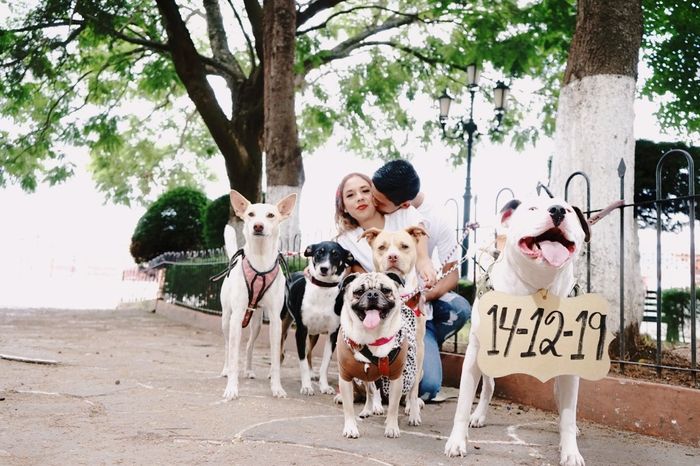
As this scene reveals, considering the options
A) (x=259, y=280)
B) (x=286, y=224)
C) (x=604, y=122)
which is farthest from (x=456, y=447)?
(x=286, y=224)

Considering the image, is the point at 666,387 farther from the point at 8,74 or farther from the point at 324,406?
the point at 8,74

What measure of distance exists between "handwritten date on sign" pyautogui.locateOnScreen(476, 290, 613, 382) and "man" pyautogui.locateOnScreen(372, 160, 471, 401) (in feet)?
4.81

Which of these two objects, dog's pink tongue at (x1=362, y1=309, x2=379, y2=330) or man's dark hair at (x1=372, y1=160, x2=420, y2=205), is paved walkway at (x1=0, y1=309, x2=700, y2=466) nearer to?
dog's pink tongue at (x1=362, y1=309, x2=379, y2=330)

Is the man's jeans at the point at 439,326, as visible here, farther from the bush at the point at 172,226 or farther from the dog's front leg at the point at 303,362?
the bush at the point at 172,226

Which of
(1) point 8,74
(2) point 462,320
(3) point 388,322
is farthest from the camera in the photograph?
(1) point 8,74

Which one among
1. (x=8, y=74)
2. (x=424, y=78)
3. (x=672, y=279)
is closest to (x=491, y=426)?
(x=672, y=279)

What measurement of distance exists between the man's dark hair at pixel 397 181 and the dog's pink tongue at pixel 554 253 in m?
1.72

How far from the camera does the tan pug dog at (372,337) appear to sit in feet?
11.0

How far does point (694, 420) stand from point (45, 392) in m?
4.13

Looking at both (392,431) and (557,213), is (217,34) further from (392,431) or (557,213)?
(557,213)

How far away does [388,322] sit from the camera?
3.44 metres

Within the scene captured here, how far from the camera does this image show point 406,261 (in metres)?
3.86

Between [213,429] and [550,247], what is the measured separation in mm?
2080

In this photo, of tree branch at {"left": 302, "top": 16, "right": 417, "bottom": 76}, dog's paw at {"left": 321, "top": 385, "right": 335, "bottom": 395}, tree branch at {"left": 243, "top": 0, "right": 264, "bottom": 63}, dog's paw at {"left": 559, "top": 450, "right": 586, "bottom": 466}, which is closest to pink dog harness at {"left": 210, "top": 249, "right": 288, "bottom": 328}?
dog's paw at {"left": 321, "top": 385, "right": 335, "bottom": 395}
